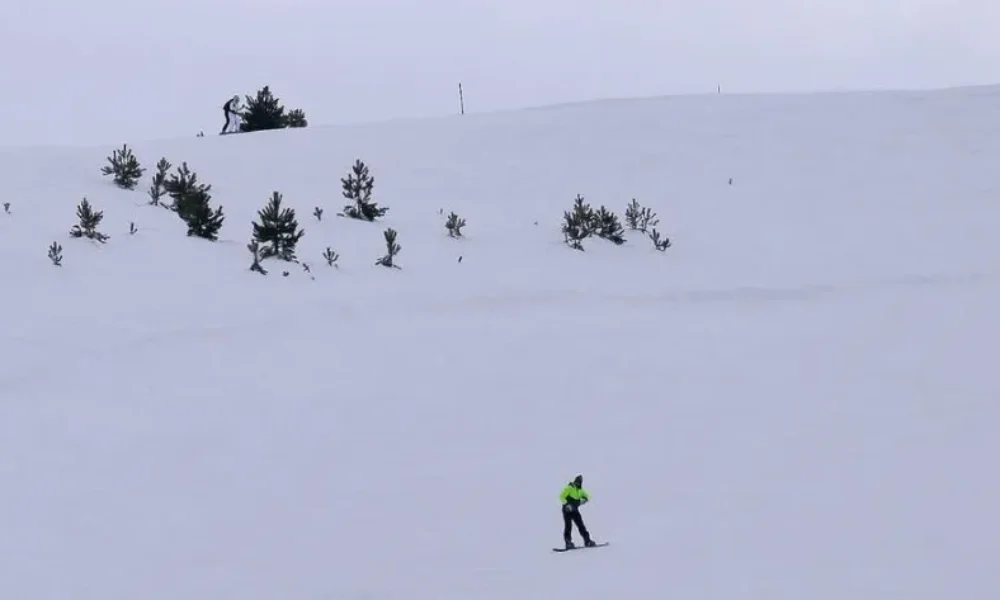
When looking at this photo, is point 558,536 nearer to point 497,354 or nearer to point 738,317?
point 497,354

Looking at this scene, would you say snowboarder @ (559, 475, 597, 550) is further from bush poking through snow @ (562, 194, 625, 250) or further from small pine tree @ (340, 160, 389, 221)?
small pine tree @ (340, 160, 389, 221)

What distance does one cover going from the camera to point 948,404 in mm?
15531

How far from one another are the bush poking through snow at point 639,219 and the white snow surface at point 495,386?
1.50 feet

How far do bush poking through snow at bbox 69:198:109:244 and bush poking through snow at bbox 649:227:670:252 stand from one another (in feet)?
31.5

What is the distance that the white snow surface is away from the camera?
35.6 ft

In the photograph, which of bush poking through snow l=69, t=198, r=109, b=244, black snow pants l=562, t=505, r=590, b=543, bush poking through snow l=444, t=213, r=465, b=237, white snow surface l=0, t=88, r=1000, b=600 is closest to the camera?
white snow surface l=0, t=88, r=1000, b=600

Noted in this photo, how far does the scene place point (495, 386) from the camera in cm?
1531

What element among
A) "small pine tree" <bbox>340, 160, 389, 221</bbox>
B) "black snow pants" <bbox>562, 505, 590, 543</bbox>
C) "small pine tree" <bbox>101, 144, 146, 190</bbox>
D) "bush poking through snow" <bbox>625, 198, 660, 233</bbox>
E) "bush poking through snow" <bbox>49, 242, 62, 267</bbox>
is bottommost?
"black snow pants" <bbox>562, 505, 590, 543</bbox>

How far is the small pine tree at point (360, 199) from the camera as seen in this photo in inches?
813

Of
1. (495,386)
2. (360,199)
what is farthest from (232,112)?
(495,386)

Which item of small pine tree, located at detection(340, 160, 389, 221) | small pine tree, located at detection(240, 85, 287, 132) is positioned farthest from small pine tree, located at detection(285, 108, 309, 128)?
small pine tree, located at detection(340, 160, 389, 221)

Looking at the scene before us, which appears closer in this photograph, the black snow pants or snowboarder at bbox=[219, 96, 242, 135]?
the black snow pants

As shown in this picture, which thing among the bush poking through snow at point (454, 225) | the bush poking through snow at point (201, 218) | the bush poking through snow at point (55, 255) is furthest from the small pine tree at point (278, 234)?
the bush poking through snow at point (454, 225)

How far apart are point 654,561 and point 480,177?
47.0 ft
